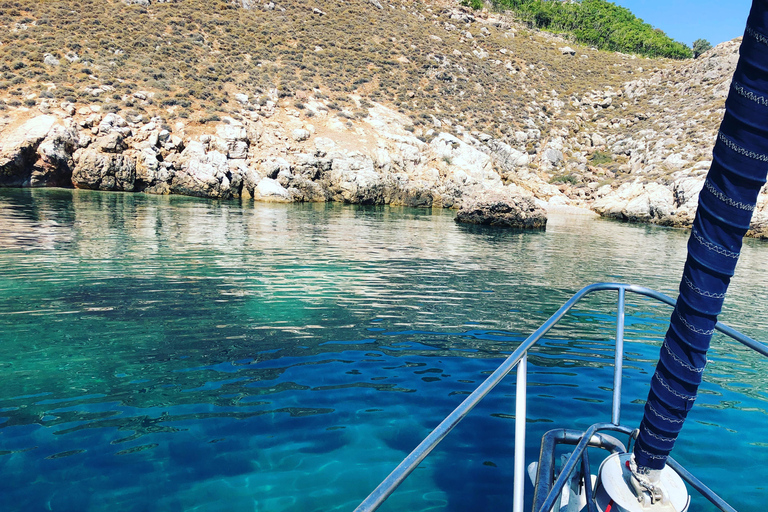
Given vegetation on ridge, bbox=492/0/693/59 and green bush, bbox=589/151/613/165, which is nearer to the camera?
green bush, bbox=589/151/613/165

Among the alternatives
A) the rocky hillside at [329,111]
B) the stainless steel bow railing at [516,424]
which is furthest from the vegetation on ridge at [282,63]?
the stainless steel bow railing at [516,424]

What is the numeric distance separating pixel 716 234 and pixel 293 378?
444 centimetres

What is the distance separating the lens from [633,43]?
80625 millimetres

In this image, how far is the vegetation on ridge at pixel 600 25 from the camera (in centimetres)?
8025

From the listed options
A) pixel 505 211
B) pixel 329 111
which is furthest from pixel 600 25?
pixel 505 211

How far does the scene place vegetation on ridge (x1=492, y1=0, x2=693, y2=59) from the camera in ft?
263

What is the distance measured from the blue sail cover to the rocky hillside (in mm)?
24387

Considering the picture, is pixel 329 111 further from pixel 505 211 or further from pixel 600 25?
pixel 600 25

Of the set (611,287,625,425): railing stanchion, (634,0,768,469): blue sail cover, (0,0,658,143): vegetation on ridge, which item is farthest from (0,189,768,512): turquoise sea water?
(0,0,658,143): vegetation on ridge

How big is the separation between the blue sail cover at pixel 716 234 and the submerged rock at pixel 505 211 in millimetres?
22193

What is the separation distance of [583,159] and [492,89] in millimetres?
15063

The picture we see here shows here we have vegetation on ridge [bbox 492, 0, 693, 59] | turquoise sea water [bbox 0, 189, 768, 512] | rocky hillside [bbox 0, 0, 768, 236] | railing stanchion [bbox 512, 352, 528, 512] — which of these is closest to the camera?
railing stanchion [bbox 512, 352, 528, 512]

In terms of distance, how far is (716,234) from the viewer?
123 cm

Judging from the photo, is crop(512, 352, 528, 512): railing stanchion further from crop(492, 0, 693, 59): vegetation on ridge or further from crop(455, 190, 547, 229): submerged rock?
crop(492, 0, 693, 59): vegetation on ridge
